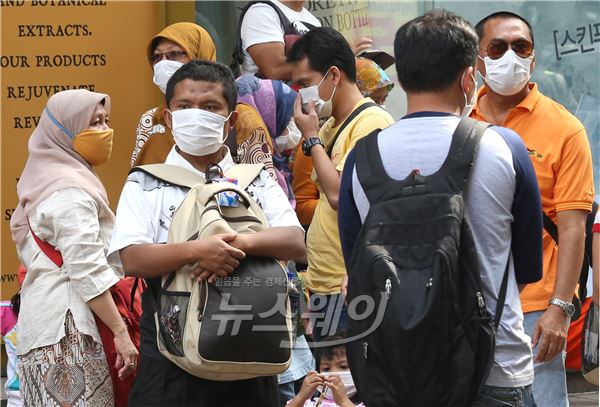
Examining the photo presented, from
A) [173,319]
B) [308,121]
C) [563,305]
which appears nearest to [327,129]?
[308,121]

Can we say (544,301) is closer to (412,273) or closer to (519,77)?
(519,77)

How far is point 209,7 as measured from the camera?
26.6ft

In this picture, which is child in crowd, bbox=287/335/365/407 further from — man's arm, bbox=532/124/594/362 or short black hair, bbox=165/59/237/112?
short black hair, bbox=165/59/237/112

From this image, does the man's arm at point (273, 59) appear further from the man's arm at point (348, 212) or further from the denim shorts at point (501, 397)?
the denim shorts at point (501, 397)

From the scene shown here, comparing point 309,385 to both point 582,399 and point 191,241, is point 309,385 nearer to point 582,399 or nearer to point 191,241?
point 191,241

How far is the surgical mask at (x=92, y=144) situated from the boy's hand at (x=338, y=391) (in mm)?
1505

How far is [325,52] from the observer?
5.51 metres

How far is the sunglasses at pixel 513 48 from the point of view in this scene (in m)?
4.99

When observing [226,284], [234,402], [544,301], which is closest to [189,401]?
[234,402]

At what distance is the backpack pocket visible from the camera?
12.3ft

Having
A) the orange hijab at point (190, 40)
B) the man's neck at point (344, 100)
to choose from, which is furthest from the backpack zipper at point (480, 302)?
the orange hijab at point (190, 40)

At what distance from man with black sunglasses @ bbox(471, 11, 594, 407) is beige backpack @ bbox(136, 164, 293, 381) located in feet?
3.91

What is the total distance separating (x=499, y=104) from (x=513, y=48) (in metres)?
0.26

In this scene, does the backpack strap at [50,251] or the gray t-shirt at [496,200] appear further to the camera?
the backpack strap at [50,251]
